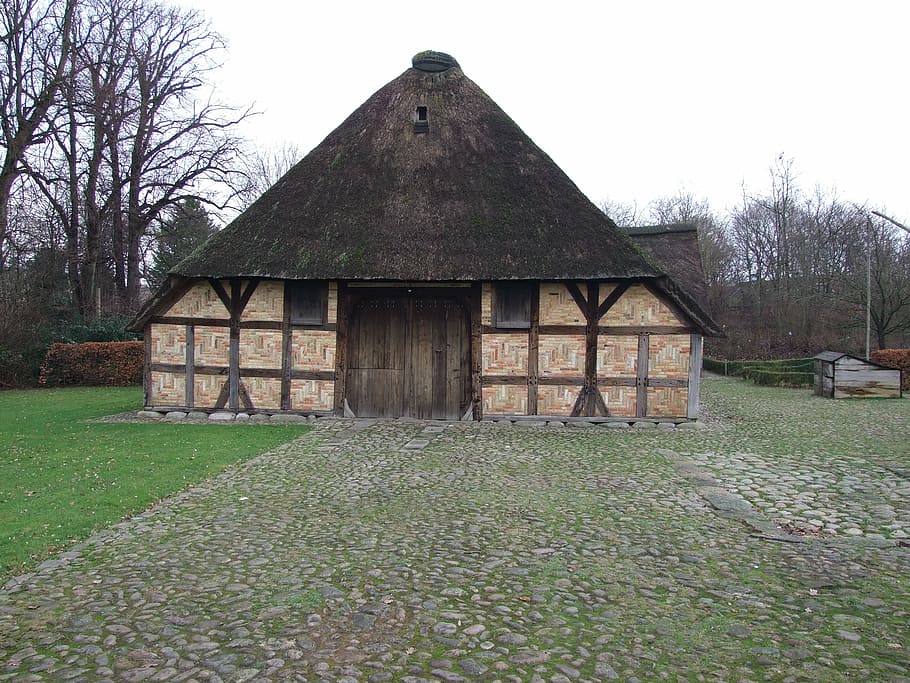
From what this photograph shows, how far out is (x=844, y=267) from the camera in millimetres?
36125

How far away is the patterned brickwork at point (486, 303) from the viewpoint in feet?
41.8

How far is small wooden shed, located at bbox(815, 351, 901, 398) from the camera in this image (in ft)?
60.2

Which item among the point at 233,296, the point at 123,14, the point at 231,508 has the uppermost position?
the point at 123,14

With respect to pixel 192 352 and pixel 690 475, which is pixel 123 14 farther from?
pixel 690 475

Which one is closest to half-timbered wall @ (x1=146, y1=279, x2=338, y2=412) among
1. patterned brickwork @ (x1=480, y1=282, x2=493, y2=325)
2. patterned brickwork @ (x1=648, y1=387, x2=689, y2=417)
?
patterned brickwork @ (x1=480, y1=282, x2=493, y2=325)

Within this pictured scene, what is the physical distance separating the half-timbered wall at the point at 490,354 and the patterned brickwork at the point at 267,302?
0.8 inches

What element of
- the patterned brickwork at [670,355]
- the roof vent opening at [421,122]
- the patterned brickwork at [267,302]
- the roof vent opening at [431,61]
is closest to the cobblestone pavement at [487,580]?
the patterned brickwork at [670,355]

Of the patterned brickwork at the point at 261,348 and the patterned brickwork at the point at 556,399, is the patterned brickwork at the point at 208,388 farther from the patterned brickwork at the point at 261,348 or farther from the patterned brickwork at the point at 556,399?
the patterned brickwork at the point at 556,399

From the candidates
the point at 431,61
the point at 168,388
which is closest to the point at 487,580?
the point at 168,388

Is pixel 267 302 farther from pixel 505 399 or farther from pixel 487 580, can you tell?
pixel 487 580

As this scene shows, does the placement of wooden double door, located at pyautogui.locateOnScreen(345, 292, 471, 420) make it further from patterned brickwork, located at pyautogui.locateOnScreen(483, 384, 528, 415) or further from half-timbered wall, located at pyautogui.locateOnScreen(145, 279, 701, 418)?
patterned brickwork, located at pyautogui.locateOnScreen(483, 384, 528, 415)

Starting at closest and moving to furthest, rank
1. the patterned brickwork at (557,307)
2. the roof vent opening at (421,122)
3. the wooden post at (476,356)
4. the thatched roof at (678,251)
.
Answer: the patterned brickwork at (557,307), the wooden post at (476,356), the roof vent opening at (421,122), the thatched roof at (678,251)

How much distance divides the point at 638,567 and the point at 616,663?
60.0 inches

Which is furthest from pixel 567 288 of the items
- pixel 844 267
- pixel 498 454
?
pixel 844 267
